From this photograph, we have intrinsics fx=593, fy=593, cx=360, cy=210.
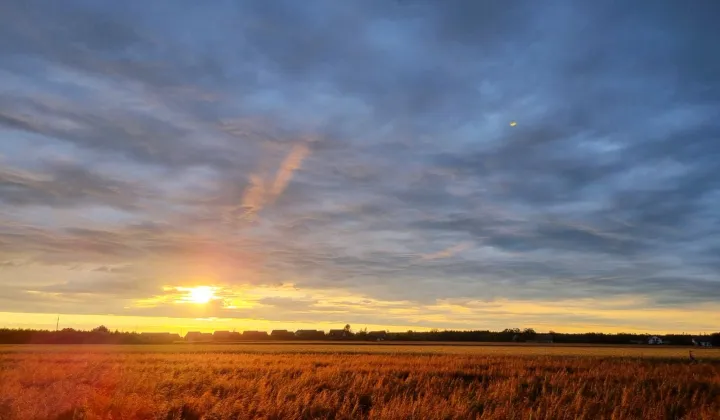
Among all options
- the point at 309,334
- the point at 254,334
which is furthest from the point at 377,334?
the point at 254,334

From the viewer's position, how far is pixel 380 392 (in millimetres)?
21219

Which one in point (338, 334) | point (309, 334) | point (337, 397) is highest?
point (338, 334)

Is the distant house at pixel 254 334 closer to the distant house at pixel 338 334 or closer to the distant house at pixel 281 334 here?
the distant house at pixel 281 334

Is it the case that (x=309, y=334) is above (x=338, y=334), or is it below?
→ below

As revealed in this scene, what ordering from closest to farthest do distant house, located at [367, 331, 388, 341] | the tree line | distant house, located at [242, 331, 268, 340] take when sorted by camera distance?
the tree line < distant house, located at [367, 331, 388, 341] < distant house, located at [242, 331, 268, 340]

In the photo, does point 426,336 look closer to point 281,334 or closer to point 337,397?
point 281,334

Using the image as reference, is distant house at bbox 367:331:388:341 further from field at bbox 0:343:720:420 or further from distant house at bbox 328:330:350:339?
field at bbox 0:343:720:420

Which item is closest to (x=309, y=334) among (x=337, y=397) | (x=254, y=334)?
(x=254, y=334)

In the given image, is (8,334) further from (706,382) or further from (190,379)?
(706,382)

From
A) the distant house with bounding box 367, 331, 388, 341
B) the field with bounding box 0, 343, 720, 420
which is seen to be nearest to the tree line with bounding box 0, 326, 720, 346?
the distant house with bounding box 367, 331, 388, 341

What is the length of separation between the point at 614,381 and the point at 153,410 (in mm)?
22116

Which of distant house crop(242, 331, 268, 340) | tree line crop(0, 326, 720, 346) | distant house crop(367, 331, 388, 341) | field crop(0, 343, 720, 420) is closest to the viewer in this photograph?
field crop(0, 343, 720, 420)

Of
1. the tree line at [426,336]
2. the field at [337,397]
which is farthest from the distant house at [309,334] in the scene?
the field at [337,397]

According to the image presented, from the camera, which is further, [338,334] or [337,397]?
[338,334]
